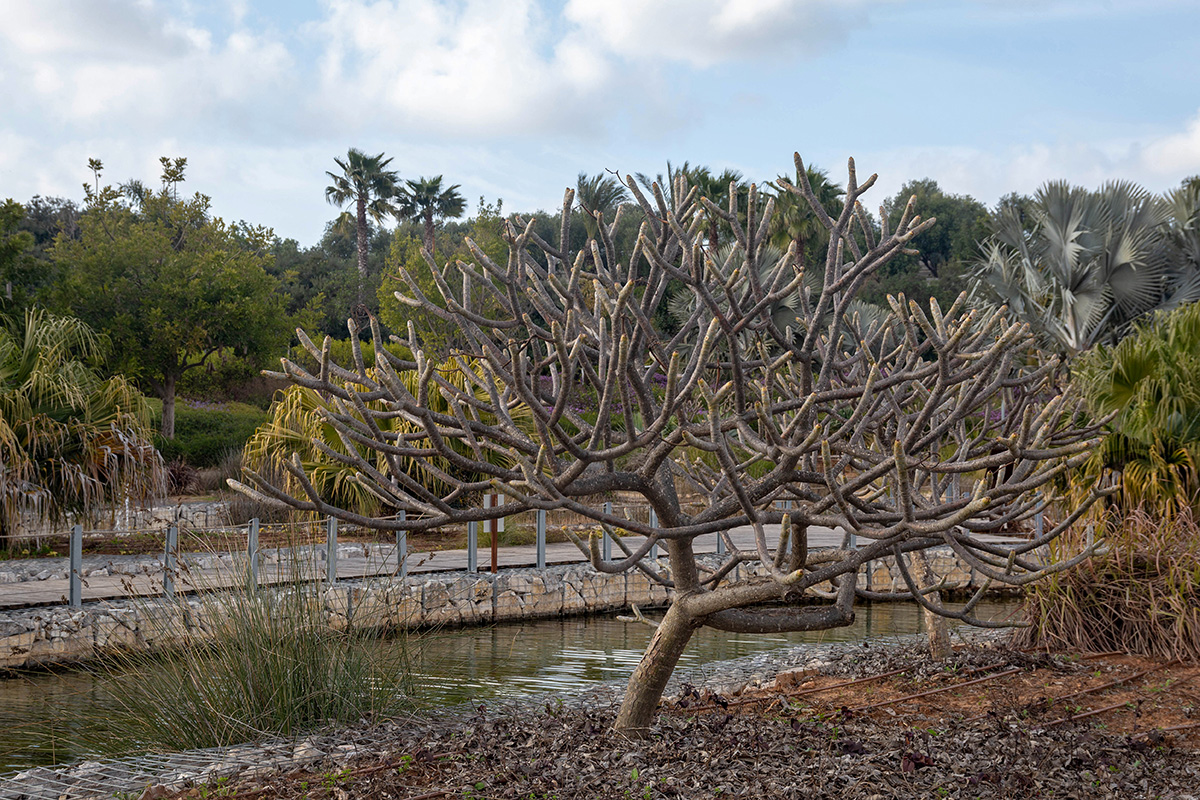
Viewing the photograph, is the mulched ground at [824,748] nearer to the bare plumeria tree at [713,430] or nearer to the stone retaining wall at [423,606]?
the bare plumeria tree at [713,430]

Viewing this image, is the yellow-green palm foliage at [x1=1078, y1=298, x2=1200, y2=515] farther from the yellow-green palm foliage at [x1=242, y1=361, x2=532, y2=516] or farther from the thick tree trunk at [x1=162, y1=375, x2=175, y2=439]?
the thick tree trunk at [x1=162, y1=375, x2=175, y2=439]

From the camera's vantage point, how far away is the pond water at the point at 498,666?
627 centimetres

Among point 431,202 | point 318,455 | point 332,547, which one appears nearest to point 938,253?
point 431,202

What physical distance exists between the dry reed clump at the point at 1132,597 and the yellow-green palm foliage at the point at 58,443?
10337 millimetres

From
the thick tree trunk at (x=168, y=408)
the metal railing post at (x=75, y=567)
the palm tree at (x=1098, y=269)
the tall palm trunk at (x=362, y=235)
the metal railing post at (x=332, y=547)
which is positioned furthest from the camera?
the tall palm trunk at (x=362, y=235)

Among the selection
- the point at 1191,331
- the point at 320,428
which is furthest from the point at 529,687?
the point at 320,428

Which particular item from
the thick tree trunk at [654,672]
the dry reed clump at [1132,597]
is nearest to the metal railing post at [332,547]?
the thick tree trunk at [654,672]

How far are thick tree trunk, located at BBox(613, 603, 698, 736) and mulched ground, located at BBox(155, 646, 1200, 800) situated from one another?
0.09 metres

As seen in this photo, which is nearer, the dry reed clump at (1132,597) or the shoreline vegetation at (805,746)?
the shoreline vegetation at (805,746)

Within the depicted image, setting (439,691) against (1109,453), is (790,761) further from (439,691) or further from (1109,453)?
(1109,453)

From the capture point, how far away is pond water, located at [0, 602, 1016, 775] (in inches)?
247

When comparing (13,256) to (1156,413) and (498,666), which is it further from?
(1156,413)

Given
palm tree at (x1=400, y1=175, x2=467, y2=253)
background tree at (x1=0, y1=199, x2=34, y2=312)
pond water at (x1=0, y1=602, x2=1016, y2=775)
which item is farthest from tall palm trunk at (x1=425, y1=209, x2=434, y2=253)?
pond water at (x1=0, y1=602, x2=1016, y2=775)

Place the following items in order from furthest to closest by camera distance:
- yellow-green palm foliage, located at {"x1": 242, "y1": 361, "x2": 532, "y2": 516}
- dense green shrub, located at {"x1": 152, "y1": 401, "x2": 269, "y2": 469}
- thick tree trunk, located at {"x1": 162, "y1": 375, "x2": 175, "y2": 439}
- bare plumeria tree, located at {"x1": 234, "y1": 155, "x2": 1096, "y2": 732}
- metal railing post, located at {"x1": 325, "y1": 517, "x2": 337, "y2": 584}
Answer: thick tree trunk, located at {"x1": 162, "y1": 375, "x2": 175, "y2": 439}
dense green shrub, located at {"x1": 152, "y1": 401, "x2": 269, "y2": 469}
yellow-green palm foliage, located at {"x1": 242, "y1": 361, "x2": 532, "y2": 516}
metal railing post, located at {"x1": 325, "y1": 517, "x2": 337, "y2": 584}
bare plumeria tree, located at {"x1": 234, "y1": 155, "x2": 1096, "y2": 732}
